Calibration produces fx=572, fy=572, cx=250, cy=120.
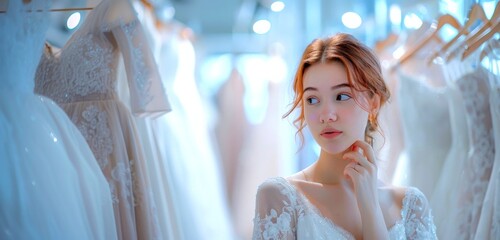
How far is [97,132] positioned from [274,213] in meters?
0.80

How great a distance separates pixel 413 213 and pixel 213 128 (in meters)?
3.48

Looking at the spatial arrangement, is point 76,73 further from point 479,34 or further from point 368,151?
point 479,34

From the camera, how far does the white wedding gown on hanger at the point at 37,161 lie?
4.71 feet

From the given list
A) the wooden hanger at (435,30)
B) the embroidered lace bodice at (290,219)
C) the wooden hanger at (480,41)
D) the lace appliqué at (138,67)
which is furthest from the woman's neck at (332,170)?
the wooden hanger at (435,30)

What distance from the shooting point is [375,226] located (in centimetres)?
145

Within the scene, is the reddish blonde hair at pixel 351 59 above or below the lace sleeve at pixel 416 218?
above

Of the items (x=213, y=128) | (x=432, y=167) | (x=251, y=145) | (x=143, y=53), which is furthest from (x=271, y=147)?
(x=143, y=53)

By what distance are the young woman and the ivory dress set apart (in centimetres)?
59

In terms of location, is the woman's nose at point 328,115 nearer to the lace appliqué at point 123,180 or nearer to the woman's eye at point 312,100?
the woman's eye at point 312,100

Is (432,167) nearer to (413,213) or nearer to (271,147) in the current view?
(413,213)

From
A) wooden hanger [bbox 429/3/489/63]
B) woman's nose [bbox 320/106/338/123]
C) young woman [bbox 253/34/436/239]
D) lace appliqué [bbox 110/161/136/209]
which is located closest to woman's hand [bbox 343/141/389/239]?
young woman [bbox 253/34/436/239]

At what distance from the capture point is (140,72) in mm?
2016

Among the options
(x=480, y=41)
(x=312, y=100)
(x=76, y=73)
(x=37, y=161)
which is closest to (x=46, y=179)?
(x=37, y=161)

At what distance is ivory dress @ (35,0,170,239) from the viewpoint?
6.43 ft
